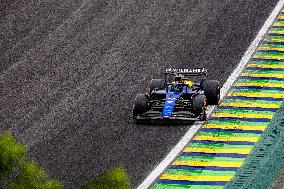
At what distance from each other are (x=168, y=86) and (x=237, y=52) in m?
4.17

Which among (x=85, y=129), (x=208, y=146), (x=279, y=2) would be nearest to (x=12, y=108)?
(x=85, y=129)

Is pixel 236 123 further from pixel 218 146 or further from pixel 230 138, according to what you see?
pixel 218 146

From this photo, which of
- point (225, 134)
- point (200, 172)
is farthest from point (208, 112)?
point (200, 172)

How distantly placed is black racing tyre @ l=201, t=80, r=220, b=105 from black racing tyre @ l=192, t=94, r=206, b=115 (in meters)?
0.64

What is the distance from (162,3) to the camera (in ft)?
99.5

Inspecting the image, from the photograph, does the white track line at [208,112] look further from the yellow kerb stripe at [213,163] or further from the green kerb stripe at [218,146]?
the yellow kerb stripe at [213,163]

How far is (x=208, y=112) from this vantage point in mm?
23328

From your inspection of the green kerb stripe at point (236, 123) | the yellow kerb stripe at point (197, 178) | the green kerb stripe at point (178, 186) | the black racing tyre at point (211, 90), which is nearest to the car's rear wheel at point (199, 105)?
the green kerb stripe at point (236, 123)

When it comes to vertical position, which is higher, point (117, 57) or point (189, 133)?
point (117, 57)

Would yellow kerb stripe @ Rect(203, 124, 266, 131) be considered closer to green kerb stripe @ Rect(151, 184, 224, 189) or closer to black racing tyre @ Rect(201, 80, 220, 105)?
black racing tyre @ Rect(201, 80, 220, 105)

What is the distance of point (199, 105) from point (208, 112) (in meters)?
0.92

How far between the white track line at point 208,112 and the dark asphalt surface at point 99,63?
162 millimetres

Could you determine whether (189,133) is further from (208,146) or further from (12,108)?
(12,108)

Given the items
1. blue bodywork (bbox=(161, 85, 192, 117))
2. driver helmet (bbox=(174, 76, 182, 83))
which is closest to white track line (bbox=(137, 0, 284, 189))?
blue bodywork (bbox=(161, 85, 192, 117))
